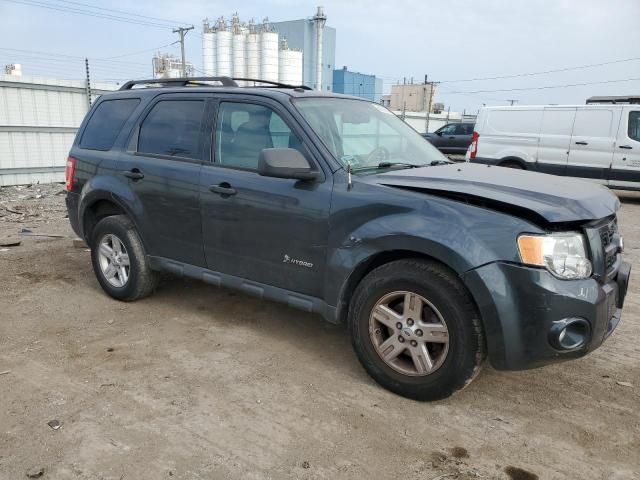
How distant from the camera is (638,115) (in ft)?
35.7

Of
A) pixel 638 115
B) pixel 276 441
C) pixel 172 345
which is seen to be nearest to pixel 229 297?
pixel 172 345

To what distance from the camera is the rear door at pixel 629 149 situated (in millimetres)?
10945

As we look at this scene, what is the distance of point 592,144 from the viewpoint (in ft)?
37.2

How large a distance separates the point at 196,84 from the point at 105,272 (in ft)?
6.36

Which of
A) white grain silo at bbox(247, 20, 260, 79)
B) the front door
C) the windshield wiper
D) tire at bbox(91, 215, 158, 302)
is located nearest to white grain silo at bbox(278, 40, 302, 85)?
white grain silo at bbox(247, 20, 260, 79)

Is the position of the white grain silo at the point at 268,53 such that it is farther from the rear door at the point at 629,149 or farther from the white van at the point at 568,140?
the rear door at the point at 629,149

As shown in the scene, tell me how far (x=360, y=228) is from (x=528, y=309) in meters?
1.06

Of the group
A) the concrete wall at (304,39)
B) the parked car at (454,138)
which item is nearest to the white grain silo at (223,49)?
the concrete wall at (304,39)

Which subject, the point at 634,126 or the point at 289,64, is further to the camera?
the point at 289,64

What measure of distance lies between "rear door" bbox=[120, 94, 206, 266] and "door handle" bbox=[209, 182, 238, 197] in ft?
0.63

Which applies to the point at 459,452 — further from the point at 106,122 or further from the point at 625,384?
the point at 106,122

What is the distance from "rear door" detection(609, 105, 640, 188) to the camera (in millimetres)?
10945

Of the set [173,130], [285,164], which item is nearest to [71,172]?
[173,130]

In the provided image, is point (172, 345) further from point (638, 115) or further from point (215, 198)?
point (638, 115)
